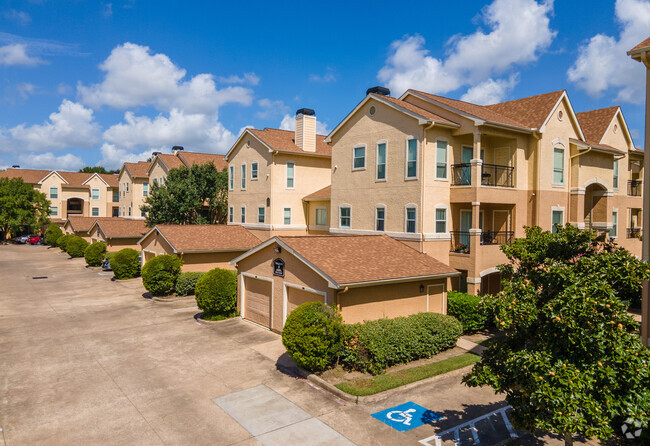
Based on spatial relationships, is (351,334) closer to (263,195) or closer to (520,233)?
(520,233)

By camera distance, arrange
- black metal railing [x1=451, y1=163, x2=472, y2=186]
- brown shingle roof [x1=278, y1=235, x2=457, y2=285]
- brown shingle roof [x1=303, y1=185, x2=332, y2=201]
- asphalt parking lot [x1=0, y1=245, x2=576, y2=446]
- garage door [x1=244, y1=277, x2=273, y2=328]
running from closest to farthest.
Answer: asphalt parking lot [x1=0, y1=245, x2=576, y2=446] → brown shingle roof [x1=278, y1=235, x2=457, y2=285] → garage door [x1=244, y1=277, x2=273, y2=328] → black metal railing [x1=451, y1=163, x2=472, y2=186] → brown shingle roof [x1=303, y1=185, x2=332, y2=201]

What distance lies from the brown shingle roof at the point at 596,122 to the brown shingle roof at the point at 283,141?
18.0 metres

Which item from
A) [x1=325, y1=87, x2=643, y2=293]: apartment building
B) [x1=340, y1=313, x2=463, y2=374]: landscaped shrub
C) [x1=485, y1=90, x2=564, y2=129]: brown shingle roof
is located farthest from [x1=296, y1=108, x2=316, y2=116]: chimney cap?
[x1=340, y1=313, x2=463, y2=374]: landscaped shrub

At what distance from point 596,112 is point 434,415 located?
27329 millimetres

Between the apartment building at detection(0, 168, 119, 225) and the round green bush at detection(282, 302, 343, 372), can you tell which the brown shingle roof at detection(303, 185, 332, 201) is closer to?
the round green bush at detection(282, 302, 343, 372)

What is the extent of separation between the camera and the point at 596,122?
2930 centimetres

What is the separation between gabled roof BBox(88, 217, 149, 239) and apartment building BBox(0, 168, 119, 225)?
34.4 metres

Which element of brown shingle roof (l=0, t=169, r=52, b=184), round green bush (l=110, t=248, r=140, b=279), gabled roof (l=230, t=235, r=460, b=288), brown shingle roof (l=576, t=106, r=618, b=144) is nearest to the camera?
gabled roof (l=230, t=235, r=460, b=288)

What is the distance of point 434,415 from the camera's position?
1191cm

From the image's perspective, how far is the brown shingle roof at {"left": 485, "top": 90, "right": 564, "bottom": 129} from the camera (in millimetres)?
23906

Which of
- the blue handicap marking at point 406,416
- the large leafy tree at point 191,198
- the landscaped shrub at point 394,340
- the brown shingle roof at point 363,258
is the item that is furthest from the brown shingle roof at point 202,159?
the blue handicap marking at point 406,416

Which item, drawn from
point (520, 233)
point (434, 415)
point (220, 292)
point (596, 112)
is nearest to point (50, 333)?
point (220, 292)

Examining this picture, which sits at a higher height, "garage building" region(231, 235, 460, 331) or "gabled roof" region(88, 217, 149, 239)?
"gabled roof" region(88, 217, 149, 239)

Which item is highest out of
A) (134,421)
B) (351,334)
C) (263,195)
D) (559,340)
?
(263,195)
